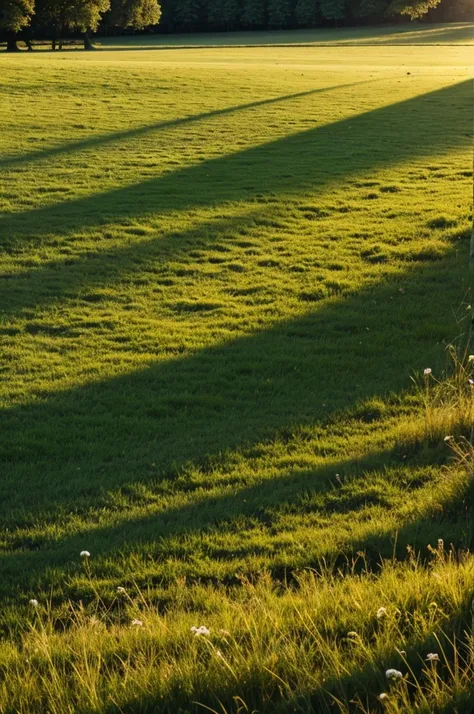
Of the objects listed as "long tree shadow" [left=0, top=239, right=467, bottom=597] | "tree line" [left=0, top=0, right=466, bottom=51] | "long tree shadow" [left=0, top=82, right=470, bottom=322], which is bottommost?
"long tree shadow" [left=0, top=239, right=467, bottom=597]

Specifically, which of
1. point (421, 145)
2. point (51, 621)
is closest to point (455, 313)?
point (51, 621)

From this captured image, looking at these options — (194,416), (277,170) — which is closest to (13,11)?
(277,170)

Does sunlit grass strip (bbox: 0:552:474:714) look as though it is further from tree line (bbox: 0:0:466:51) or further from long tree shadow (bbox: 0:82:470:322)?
tree line (bbox: 0:0:466:51)

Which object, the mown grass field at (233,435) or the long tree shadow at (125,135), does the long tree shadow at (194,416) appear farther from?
the long tree shadow at (125,135)

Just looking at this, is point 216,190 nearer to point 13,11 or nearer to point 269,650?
point 269,650

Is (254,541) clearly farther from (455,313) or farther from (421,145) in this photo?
(421,145)

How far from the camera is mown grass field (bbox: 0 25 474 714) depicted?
154 inches

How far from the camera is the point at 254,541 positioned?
Answer: 19.1 ft

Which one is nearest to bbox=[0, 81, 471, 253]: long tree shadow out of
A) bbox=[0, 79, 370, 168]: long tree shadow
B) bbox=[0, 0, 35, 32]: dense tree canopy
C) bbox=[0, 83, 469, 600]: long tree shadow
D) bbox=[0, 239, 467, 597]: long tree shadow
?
bbox=[0, 83, 469, 600]: long tree shadow

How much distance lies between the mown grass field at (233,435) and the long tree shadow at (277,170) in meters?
0.11

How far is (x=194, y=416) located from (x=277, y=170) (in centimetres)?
1256

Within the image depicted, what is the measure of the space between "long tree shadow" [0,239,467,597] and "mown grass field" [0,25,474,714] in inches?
1.2

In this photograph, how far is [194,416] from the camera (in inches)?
324

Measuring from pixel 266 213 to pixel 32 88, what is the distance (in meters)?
18.1
